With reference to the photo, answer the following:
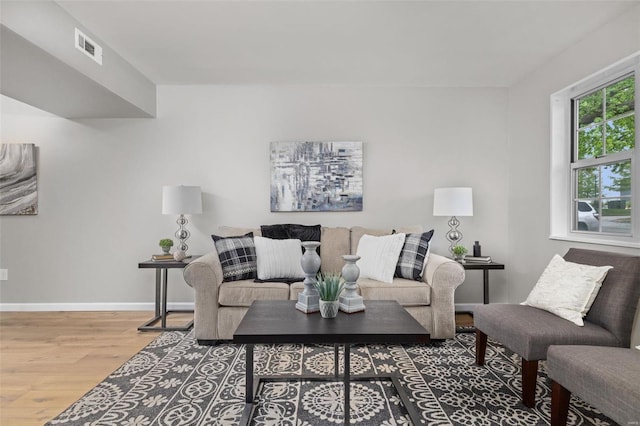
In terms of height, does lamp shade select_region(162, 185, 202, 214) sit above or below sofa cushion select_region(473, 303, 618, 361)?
above

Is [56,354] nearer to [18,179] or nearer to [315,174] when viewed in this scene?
[18,179]

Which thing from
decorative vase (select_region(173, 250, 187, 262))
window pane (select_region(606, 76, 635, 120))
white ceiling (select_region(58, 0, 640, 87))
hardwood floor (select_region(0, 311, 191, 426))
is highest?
white ceiling (select_region(58, 0, 640, 87))

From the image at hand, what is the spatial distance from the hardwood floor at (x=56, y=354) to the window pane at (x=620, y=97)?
4163 millimetres

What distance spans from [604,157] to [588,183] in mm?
284

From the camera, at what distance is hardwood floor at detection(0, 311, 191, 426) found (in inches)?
82.7

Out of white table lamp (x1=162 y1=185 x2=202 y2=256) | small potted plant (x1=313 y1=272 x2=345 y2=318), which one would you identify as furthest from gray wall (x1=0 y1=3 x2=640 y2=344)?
small potted plant (x1=313 y1=272 x2=345 y2=318)

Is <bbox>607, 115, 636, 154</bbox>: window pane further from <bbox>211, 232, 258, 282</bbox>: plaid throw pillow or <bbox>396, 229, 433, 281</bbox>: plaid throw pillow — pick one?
<bbox>211, 232, 258, 282</bbox>: plaid throw pillow

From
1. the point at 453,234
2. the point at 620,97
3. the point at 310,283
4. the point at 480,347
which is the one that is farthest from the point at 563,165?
the point at 310,283

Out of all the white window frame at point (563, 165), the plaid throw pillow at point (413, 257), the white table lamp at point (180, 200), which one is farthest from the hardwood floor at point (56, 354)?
the white window frame at point (563, 165)

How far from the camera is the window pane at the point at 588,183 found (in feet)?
9.79

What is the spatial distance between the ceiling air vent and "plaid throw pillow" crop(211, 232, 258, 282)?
1.75 meters

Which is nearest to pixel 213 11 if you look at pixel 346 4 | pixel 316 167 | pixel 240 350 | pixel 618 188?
pixel 346 4

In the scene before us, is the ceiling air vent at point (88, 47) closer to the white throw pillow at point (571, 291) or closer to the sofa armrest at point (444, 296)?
the sofa armrest at point (444, 296)

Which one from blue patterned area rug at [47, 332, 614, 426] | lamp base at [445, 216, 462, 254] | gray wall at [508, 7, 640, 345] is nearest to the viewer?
blue patterned area rug at [47, 332, 614, 426]
